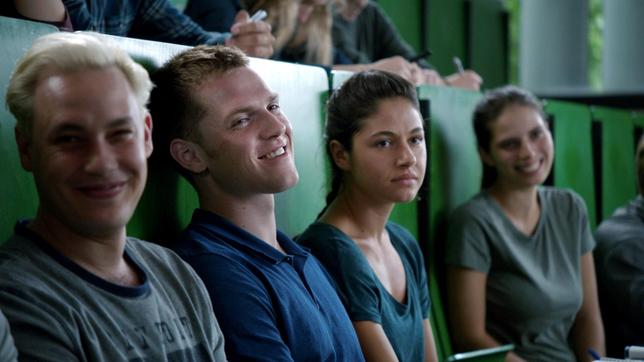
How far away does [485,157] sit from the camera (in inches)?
115

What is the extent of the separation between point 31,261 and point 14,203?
20 cm

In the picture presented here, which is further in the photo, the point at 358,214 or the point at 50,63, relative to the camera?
the point at 358,214

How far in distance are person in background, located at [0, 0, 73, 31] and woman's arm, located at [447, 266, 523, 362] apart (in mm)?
1360

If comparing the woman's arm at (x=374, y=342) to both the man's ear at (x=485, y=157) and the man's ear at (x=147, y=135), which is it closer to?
the man's ear at (x=147, y=135)

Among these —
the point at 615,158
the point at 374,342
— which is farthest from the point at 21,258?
the point at 615,158

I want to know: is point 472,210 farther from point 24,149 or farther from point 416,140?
point 24,149

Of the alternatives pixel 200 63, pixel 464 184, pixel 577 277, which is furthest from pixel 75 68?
pixel 577 277

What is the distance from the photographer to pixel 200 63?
1.74 m

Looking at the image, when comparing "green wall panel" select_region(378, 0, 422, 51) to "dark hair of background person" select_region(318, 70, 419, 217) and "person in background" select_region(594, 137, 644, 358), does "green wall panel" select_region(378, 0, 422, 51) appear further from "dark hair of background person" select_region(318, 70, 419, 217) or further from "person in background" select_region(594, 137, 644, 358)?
"dark hair of background person" select_region(318, 70, 419, 217)

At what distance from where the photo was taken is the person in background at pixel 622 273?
312 centimetres

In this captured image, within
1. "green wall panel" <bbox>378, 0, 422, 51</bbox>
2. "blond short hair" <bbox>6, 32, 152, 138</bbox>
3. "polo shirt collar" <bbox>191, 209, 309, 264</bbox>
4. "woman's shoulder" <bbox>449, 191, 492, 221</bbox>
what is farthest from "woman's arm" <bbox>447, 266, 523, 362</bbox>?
"green wall panel" <bbox>378, 0, 422, 51</bbox>

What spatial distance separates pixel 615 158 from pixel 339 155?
2113 mm

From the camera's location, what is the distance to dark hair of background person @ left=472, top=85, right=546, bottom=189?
2861 mm

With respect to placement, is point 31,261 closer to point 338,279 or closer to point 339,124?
point 338,279
